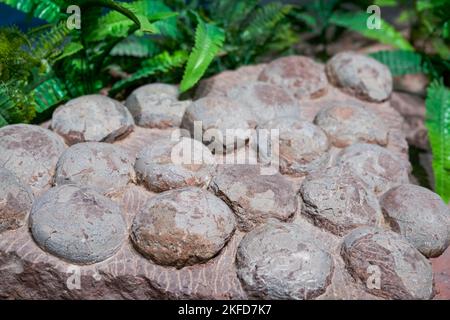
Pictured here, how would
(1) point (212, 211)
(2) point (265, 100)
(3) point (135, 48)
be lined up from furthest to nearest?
(3) point (135, 48)
(2) point (265, 100)
(1) point (212, 211)

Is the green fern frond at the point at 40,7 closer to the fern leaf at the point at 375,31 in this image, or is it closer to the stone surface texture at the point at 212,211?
the stone surface texture at the point at 212,211

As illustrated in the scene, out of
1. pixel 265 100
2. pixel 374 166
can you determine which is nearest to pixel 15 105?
pixel 265 100

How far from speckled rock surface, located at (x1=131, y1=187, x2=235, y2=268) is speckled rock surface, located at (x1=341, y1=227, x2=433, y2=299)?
732 millimetres

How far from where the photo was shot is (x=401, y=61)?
195 inches

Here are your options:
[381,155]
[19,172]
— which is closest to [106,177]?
[19,172]

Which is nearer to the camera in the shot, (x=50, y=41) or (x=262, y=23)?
(x=50, y=41)

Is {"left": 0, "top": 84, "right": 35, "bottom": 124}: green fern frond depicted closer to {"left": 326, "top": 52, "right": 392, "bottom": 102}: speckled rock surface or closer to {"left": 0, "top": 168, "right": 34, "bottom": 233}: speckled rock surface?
{"left": 0, "top": 168, "right": 34, "bottom": 233}: speckled rock surface

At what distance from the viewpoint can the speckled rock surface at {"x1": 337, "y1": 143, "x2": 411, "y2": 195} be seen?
131 inches

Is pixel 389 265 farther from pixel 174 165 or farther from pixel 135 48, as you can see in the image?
pixel 135 48

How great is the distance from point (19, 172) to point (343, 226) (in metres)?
2.02

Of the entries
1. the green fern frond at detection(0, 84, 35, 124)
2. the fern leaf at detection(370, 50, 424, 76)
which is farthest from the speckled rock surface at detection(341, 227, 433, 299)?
the fern leaf at detection(370, 50, 424, 76)

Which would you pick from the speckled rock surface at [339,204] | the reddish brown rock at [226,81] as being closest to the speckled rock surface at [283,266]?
the speckled rock surface at [339,204]

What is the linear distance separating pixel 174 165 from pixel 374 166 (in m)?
1.37
